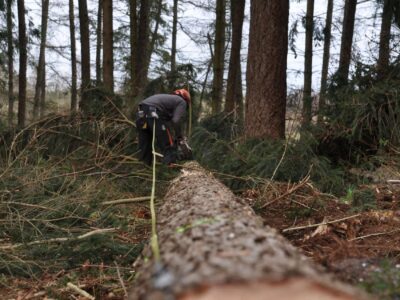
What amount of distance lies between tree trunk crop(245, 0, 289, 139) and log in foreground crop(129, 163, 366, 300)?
4670 millimetres

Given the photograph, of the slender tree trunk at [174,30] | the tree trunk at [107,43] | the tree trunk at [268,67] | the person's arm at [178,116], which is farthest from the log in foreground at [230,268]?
the slender tree trunk at [174,30]

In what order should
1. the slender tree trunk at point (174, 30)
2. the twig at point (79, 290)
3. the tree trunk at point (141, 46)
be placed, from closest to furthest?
the twig at point (79, 290), the tree trunk at point (141, 46), the slender tree trunk at point (174, 30)

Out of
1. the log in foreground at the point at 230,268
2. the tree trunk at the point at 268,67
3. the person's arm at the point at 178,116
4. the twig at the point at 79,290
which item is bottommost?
the twig at the point at 79,290

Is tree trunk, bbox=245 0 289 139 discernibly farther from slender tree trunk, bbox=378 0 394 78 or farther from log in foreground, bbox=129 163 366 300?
log in foreground, bbox=129 163 366 300

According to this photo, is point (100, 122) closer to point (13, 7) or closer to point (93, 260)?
point (93, 260)

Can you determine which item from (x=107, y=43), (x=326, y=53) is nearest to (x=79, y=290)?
(x=107, y=43)

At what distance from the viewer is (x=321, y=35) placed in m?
12.5

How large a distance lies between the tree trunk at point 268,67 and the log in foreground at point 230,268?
4.67 metres

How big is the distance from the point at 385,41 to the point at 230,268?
7.57 metres

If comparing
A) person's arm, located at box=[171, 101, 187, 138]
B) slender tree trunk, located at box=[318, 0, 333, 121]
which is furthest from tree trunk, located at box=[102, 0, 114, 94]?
slender tree trunk, located at box=[318, 0, 333, 121]

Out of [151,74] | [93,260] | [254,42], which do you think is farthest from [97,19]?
[93,260]

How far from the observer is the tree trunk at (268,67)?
22.5ft

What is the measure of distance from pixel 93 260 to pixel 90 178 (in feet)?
7.54

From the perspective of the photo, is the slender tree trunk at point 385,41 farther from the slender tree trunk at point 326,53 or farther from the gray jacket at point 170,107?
the gray jacket at point 170,107
